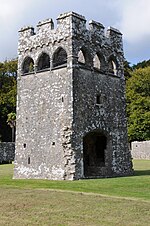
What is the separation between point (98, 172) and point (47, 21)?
9.14 meters

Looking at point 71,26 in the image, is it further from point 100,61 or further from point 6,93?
point 6,93

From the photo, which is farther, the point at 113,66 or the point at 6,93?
the point at 6,93

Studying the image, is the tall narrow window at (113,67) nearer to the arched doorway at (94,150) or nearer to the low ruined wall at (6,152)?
the arched doorway at (94,150)

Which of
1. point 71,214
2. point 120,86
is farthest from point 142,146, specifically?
point 71,214

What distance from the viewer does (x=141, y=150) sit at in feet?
132

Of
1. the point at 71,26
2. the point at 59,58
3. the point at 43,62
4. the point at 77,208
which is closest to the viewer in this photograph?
the point at 77,208

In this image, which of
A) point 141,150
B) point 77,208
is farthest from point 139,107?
point 77,208

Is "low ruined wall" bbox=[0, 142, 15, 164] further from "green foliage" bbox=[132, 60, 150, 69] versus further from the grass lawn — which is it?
"green foliage" bbox=[132, 60, 150, 69]

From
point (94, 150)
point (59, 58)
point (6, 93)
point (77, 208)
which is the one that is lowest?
point (77, 208)

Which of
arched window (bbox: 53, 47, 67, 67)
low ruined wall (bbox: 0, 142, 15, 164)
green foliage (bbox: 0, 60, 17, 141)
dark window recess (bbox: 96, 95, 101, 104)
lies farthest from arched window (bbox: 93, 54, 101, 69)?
green foliage (bbox: 0, 60, 17, 141)

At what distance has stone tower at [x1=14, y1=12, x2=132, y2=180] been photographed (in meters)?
18.4

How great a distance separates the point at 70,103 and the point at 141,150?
2386 centimetres

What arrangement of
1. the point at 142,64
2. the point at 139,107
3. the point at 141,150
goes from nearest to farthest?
the point at 141,150 < the point at 139,107 < the point at 142,64

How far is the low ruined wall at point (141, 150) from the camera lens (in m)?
39.8
